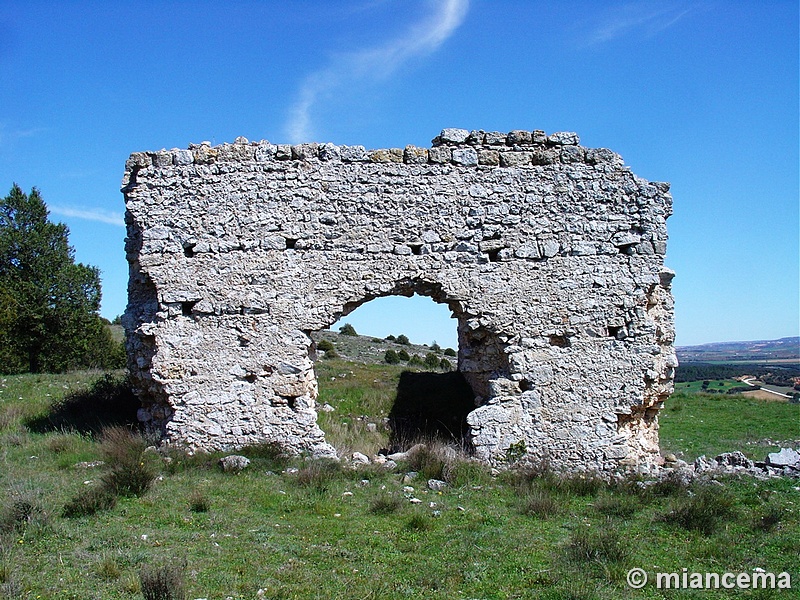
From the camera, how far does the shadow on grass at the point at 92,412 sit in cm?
894

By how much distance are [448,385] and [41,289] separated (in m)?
17.3

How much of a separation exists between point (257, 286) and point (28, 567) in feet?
13.8

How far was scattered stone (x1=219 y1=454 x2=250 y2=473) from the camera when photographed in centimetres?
715

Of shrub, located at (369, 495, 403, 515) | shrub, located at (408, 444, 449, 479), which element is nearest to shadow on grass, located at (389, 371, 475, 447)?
shrub, located at (408, 444, 449, 479)

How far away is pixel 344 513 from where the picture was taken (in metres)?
5.97

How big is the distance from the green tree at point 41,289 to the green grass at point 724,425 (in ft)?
64.6

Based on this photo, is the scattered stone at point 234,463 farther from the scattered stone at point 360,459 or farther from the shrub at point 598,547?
the shrub at point 598,547

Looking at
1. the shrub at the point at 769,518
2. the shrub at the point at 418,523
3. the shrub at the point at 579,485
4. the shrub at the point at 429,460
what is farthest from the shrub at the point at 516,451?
the shrub at the point at 769,518

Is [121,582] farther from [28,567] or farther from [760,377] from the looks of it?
[760,377]

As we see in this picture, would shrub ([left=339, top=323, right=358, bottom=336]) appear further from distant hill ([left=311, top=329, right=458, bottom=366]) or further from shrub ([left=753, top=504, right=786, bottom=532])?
shrub ([left=753, top=504, right=786, bottom=532])

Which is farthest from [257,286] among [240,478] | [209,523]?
[209,523]

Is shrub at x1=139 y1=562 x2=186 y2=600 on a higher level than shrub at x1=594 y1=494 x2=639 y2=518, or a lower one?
higher

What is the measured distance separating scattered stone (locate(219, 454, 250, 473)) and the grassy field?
0.47ft

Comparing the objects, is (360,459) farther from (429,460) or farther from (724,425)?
(724,425)
